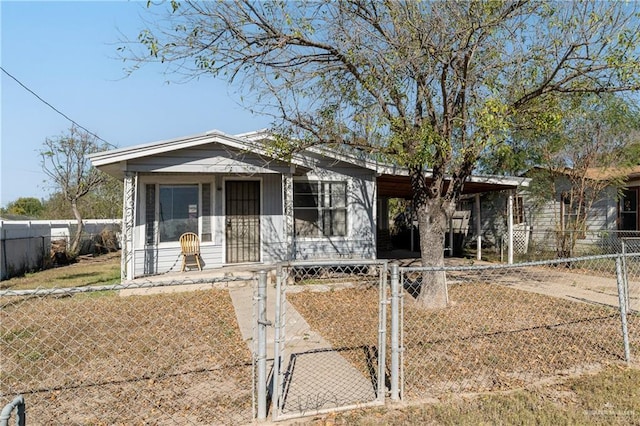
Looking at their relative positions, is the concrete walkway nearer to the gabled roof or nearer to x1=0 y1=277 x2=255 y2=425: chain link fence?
x1=0 y1=277 x2=255 y2=425: chain link fence

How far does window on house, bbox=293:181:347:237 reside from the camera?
9.84m

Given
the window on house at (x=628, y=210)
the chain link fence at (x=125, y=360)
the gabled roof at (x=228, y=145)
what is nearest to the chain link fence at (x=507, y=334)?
the chain link fence at (x=125, y=360)

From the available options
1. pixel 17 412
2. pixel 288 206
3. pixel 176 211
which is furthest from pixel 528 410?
pixel 176 211

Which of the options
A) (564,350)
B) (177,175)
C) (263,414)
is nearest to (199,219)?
(177,175)

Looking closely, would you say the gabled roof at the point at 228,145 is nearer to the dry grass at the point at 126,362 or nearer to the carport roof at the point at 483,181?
the carport roof at the point at 483,181

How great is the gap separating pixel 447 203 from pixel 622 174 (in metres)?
8.45

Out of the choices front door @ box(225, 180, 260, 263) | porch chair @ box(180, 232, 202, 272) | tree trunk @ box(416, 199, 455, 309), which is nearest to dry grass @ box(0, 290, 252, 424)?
porch chair @ box(180, 232, 202, 272)

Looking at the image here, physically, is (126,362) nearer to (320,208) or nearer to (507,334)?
(507,334)

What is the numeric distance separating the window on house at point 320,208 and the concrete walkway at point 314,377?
451 centimetres

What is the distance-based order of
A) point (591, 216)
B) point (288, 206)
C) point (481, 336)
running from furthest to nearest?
point (591, 216), point (288, 206), point (481, 336)

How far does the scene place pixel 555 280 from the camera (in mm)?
9398

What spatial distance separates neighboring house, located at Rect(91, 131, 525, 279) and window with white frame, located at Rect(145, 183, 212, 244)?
23 mm

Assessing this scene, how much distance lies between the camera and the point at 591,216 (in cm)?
1325

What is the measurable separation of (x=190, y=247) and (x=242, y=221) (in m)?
1.43
